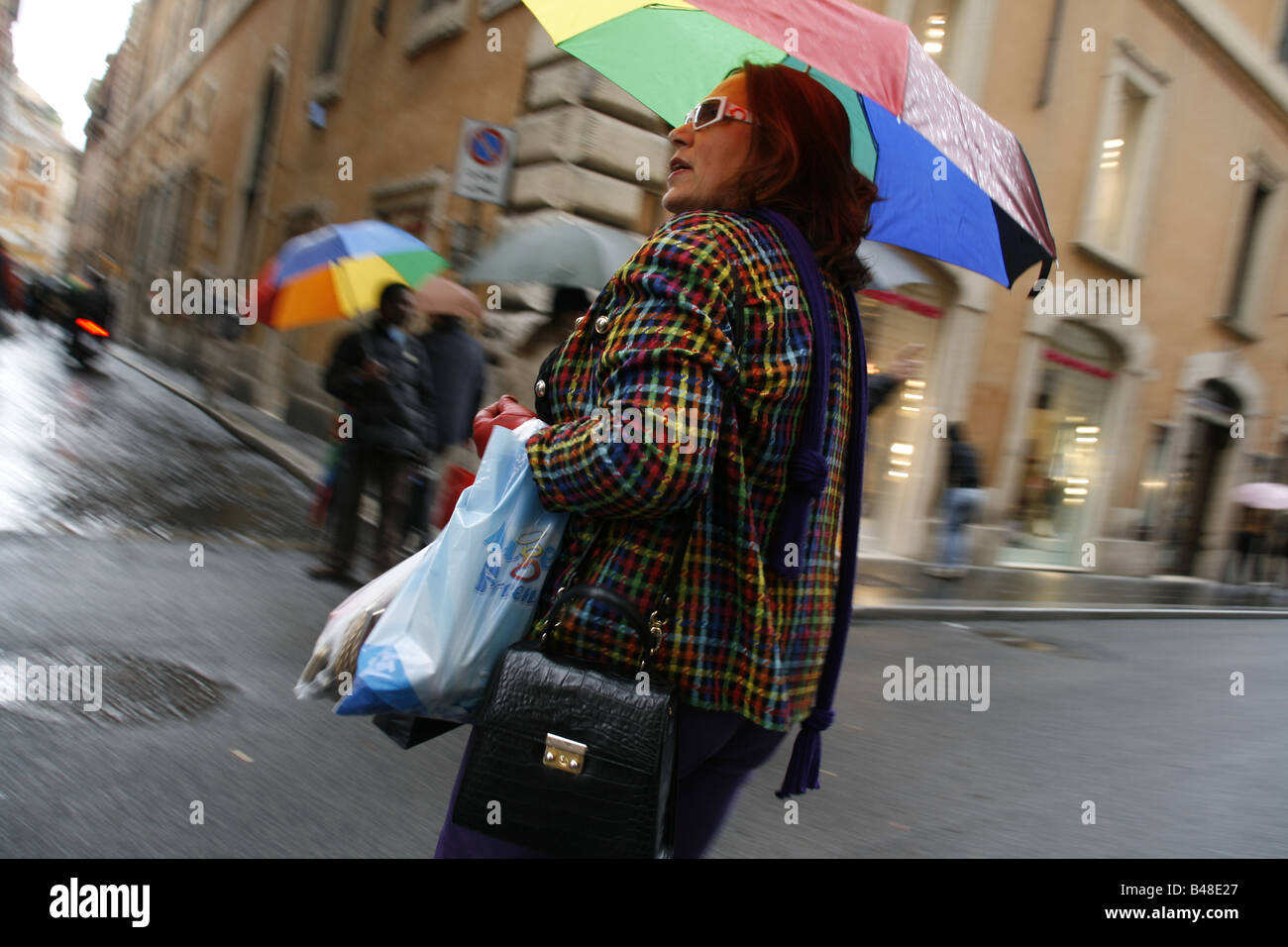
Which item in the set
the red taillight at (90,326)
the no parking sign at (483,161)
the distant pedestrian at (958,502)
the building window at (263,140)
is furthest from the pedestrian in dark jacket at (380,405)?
the building window at (263,140)

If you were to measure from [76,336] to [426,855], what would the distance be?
17.8 meters

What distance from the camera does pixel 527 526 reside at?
1438mm

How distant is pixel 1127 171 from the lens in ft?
50.5

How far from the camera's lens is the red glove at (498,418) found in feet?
5.00

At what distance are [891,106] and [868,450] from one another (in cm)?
521

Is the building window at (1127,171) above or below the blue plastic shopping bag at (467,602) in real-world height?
above

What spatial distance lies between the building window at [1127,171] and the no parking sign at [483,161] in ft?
32.3

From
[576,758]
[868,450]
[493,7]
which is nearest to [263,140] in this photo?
[493,7]

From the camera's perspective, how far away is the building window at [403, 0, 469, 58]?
1198 cm

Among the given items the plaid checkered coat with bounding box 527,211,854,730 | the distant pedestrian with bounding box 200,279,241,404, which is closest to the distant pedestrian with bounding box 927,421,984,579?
the plaid checkered coat with bounding box 527,211,854,730

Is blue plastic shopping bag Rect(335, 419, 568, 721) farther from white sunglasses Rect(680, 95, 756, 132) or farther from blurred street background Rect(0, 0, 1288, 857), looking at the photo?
blurred street background Rect(0, 0, 1288, 857)

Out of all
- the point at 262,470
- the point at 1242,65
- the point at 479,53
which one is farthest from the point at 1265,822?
the point at 1242,65

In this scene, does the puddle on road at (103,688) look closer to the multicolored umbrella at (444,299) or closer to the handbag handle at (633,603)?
the handbag handle at (633,603)
